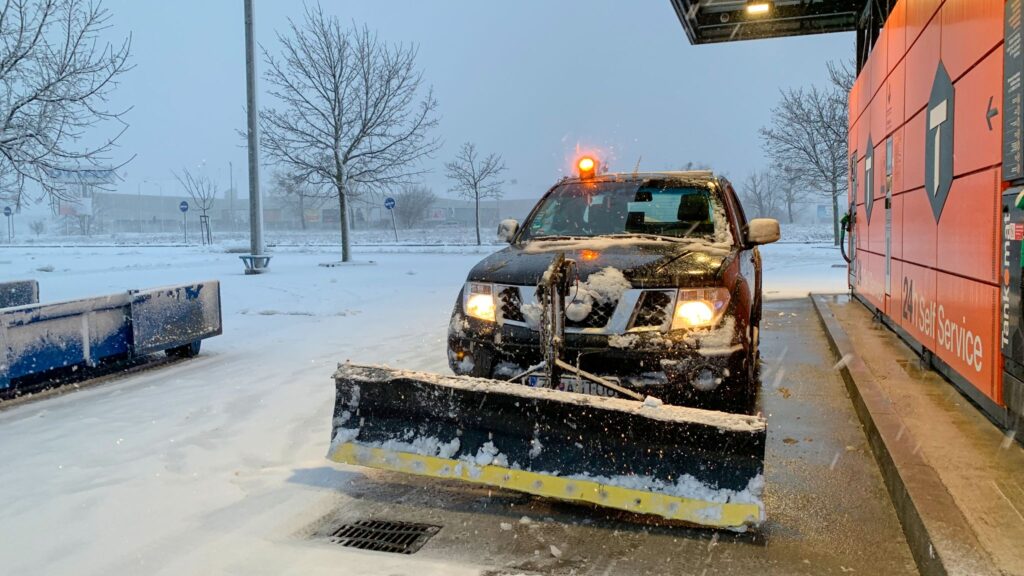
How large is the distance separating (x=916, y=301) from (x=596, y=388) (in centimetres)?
400

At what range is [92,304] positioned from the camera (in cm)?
654

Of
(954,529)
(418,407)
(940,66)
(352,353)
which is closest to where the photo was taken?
(954,529)

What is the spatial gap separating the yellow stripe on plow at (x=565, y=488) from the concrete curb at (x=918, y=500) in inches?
25.9

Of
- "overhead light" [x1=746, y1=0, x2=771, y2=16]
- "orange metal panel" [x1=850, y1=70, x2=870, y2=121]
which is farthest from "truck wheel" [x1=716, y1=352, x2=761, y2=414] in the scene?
"overhead light" [x1=746, y1=0, x2=771, y2=16]

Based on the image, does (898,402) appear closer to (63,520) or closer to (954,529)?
(954,529)

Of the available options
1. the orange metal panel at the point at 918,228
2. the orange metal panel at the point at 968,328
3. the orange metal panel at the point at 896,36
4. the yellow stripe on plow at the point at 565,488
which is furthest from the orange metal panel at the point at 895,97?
the yellow stripe on plow at the point at 565,488

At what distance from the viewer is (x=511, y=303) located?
431 cm

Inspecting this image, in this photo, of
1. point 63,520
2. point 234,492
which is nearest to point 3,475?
point 63,520

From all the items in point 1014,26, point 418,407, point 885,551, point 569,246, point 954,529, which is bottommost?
point 885,551

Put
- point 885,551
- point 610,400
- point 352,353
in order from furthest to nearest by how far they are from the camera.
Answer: point 352,353, point 610,400, point 885,551

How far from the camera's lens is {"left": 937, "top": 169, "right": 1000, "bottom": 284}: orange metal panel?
423 centimetres

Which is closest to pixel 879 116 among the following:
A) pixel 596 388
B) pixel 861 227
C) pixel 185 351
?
pixel 861 227

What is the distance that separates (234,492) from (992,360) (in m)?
4.32

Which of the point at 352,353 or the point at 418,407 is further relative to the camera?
the point at 352,353
